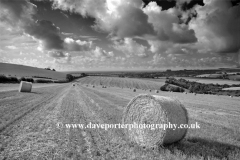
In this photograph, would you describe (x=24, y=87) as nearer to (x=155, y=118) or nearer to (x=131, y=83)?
(x=155, y=118)

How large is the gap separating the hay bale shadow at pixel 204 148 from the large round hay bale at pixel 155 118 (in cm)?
33

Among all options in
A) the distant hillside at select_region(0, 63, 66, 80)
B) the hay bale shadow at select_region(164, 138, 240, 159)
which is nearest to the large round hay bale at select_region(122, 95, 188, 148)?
the hay bale shadow at select_region(164, 138, 240, 159)

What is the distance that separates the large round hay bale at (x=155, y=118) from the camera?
6914 millimetres

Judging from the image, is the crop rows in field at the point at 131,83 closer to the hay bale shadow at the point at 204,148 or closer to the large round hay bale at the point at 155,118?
the large round hay bale at the point at 155,118

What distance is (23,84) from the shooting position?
2669 cm

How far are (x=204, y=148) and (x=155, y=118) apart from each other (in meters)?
1.91

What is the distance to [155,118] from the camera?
7.31 metres

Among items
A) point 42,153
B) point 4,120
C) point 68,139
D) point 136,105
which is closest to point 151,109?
point 136,105

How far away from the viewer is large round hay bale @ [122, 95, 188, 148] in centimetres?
691

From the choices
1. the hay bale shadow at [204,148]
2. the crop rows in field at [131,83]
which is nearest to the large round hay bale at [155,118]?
the hay bale shadow at [204,148]

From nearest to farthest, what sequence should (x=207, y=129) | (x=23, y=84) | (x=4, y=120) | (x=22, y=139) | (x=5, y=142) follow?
1. (x=5, y=142)
2. (x=22, y=139)
3. (x=207, y=129)
4. (x=4, y=120)
5. (x=23, y=84)

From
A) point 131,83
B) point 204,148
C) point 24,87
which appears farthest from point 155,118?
point 131,83

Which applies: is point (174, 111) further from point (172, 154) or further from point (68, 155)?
point (68, 155)

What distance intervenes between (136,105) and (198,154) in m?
3.01
